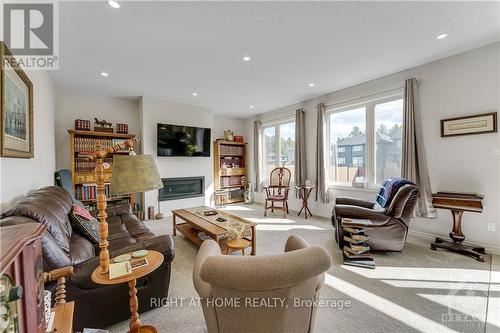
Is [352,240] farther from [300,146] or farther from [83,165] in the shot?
[83,165]

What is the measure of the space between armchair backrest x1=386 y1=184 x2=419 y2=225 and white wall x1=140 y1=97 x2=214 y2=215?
13.4 ft

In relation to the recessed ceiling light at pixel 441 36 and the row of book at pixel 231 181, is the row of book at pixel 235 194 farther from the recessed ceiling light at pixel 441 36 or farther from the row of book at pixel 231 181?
the recessed ceiling light at pixel 441 36

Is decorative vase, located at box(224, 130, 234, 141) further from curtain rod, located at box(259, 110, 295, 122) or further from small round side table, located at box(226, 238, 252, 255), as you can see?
small round side table, located at box(226, 238, 252, 255)

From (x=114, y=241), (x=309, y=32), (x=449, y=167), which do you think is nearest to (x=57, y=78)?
(x=114, y=241)

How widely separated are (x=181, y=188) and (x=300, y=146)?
119 inches

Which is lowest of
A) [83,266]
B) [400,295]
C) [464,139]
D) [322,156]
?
[400,295]

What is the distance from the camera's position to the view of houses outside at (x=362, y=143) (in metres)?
3.48

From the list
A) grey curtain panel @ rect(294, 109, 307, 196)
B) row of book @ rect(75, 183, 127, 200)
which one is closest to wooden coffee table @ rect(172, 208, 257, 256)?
row of book @ rect(75, 183, 127, 200)

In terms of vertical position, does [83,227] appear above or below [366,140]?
below

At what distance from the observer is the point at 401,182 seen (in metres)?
2.67

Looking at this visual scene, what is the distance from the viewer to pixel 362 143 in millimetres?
3887

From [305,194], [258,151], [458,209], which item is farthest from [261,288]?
[258,151]

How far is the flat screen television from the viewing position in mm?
4543

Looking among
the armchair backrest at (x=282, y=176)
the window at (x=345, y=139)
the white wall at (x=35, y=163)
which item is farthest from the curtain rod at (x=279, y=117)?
the white wall at (x=35, y=163)
